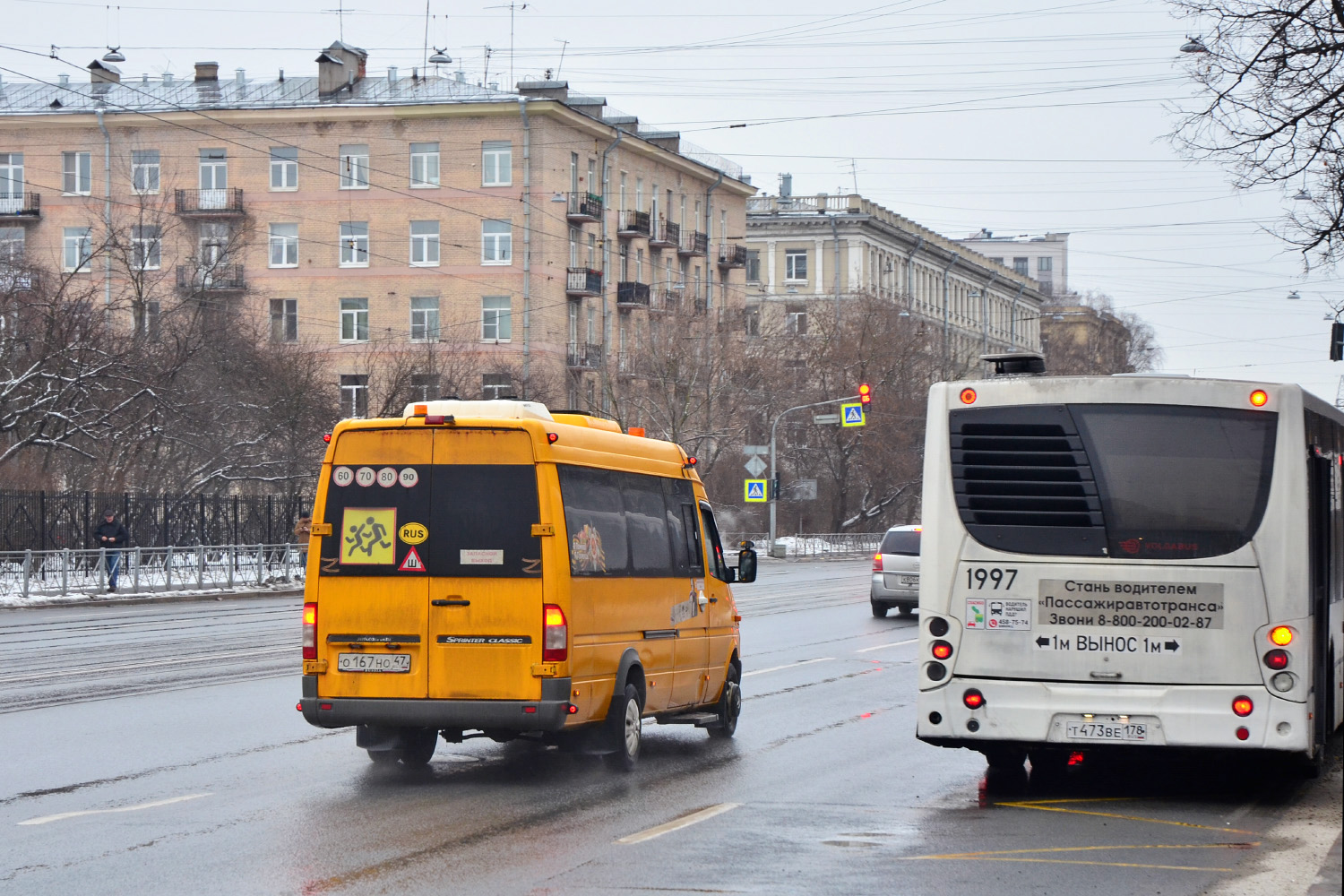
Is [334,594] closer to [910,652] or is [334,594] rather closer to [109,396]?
[910,652]

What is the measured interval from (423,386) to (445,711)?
146 ft

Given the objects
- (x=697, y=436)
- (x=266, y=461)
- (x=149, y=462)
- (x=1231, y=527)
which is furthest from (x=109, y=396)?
(x=1231, y=527)

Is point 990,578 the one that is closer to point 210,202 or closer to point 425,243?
point 425,243

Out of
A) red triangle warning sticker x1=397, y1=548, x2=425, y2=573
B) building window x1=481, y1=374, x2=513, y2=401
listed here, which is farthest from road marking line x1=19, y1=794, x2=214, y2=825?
building window x1=481, y1=374, x2=513, y2=401

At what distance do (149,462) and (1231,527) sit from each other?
124ft

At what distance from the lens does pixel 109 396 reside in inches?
1719

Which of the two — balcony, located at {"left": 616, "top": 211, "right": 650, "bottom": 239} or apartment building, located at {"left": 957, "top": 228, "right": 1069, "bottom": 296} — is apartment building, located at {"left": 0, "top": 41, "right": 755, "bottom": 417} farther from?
apartment building, located at {"left": 957, "top": 228, "right": 1069, "bottom": 296}

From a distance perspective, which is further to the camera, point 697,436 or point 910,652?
point 697,436

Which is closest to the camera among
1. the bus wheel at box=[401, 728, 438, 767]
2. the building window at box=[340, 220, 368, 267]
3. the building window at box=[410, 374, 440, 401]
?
the bus wheel at box=[401, 728, 438, 767]

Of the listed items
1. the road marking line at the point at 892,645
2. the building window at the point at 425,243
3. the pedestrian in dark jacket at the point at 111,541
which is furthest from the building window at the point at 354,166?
the road marking line at the point at 892,645

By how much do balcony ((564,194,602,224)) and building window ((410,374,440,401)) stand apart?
44.7 feet

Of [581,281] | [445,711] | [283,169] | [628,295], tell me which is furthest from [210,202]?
[445,711]

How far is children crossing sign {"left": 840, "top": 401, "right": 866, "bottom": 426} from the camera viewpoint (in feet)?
197

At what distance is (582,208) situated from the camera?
2638 inches
